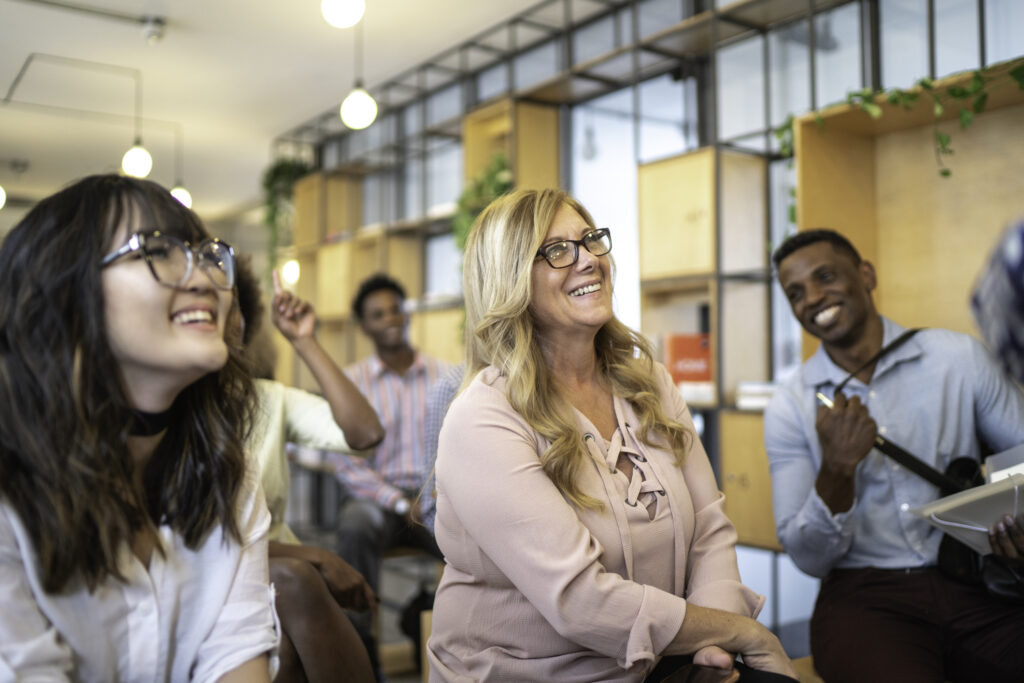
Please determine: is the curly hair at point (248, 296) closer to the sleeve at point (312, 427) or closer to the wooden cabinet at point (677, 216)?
the sleeve at point (312, 427)

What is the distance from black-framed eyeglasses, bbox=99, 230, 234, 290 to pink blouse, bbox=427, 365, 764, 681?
58 centimetres

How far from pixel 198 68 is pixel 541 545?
594 cm

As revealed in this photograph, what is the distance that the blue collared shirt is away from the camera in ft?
7.55

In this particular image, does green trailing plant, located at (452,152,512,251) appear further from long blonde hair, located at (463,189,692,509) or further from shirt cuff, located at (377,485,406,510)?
long blonde hair, located at (463,189,692,509)

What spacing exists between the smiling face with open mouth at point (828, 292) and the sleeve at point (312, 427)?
142cm

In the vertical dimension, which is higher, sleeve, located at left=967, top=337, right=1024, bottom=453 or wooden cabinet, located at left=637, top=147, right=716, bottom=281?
wooden cabinet, located at left=637, top=147, right=716, bottom=281

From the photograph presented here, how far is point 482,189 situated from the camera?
5277 millimetres

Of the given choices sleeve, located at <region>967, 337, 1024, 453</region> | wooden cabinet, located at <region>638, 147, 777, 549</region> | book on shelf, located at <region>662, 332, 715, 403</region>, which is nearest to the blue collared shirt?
sleeve, located at <region>967, 337, 1024, 453</region>

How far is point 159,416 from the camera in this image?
1.34 m

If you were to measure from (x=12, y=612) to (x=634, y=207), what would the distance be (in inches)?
172

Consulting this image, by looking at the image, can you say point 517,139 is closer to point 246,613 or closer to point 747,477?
point 747,477

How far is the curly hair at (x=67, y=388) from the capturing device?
1.17 m

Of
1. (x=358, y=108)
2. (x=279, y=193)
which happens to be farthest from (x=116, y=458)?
(x=279, y=193)

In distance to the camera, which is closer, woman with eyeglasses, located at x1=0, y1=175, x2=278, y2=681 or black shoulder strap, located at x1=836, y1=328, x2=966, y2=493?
woman with eyeglasses, located at x1=0, y1=175, x2=278, y2=681
